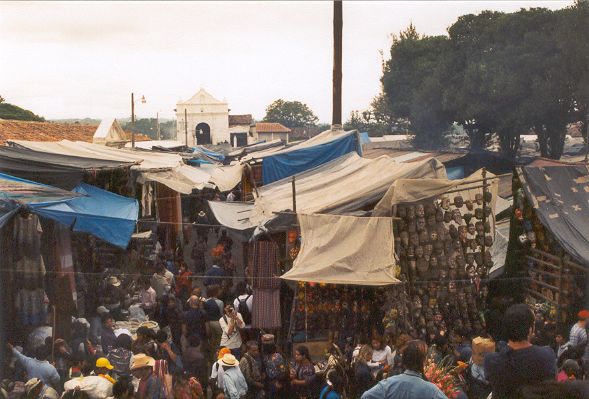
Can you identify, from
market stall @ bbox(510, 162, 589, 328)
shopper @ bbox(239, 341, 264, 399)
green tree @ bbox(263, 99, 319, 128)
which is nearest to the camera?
shopper @ bbox(239, 341, 264, 399)

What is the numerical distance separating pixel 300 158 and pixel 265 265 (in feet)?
19.1

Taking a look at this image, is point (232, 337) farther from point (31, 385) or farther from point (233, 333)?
point (31, 385)

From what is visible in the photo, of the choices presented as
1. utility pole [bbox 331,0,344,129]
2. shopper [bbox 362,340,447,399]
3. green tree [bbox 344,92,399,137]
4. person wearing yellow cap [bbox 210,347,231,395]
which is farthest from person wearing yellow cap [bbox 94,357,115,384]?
green tree [bbox 344,92,399,137]

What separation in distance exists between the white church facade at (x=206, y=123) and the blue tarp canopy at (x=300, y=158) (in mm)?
54394

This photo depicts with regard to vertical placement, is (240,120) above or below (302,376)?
above

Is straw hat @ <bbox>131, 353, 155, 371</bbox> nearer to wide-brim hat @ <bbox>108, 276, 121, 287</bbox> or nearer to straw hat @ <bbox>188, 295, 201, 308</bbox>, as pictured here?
straw hat @ <bbox>188, 295, 201, 308</bbox>

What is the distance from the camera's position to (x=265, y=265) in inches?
391

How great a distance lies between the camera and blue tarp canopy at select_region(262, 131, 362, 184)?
15305 millimetres

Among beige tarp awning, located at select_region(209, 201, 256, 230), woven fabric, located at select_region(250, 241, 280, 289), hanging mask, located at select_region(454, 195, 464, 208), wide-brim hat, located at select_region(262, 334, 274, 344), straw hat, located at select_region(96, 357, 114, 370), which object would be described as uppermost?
hanging mask, located at select_region(454, 195, 464, 208)

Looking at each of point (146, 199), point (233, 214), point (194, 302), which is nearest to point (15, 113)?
point (146, 199)

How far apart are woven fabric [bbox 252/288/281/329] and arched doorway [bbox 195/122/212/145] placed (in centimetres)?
6244

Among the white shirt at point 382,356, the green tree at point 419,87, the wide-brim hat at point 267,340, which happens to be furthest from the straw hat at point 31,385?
the green tree at point 419,87

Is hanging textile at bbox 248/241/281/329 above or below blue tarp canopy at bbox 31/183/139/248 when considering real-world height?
below

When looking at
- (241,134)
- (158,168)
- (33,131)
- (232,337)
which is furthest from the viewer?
(241,134)
